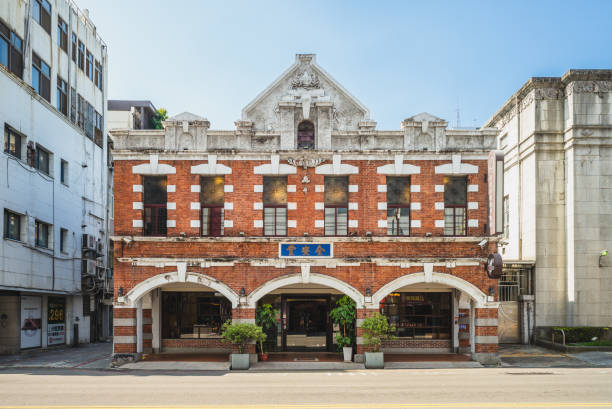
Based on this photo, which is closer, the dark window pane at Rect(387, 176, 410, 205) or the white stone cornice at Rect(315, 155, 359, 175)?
the white stone cornice at Rect(315, 155, 359, 175)

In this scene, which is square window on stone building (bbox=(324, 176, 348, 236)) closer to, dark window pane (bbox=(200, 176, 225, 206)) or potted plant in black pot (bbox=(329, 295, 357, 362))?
potted plant in black pot (bbox=(329, 295, 357, 362))

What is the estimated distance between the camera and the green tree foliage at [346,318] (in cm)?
2225

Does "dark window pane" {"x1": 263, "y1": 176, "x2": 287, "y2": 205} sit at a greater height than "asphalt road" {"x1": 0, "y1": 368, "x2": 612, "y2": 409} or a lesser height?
greater

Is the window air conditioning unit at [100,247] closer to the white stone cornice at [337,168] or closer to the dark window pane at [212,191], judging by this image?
the dark window pane at [212,191]

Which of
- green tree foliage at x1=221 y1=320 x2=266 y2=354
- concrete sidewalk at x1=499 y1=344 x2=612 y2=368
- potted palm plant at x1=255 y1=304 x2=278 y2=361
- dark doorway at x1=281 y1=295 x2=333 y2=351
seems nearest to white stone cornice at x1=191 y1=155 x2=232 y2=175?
potted palm plant at x1=255 y1=304 x2=278 y2=361

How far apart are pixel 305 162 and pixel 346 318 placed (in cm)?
661

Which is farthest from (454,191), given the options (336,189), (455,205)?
(336,189)

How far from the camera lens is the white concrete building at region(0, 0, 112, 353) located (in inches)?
1032

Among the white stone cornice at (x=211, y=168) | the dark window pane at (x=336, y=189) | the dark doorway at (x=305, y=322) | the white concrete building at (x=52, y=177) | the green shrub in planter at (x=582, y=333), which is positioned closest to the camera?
the white stone cornice at (x=211, y=168)

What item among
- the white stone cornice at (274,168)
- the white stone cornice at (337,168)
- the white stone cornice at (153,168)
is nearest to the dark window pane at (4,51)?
the white stone cornice at (153,168)

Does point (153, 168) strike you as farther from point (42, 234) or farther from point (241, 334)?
point (42, 234)

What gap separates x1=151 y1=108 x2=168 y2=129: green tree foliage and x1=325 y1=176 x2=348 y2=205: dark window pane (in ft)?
102

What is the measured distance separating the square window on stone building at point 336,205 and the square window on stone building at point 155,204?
6785 millimetres

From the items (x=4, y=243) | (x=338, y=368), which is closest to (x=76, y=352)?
(x=4, y=243)
